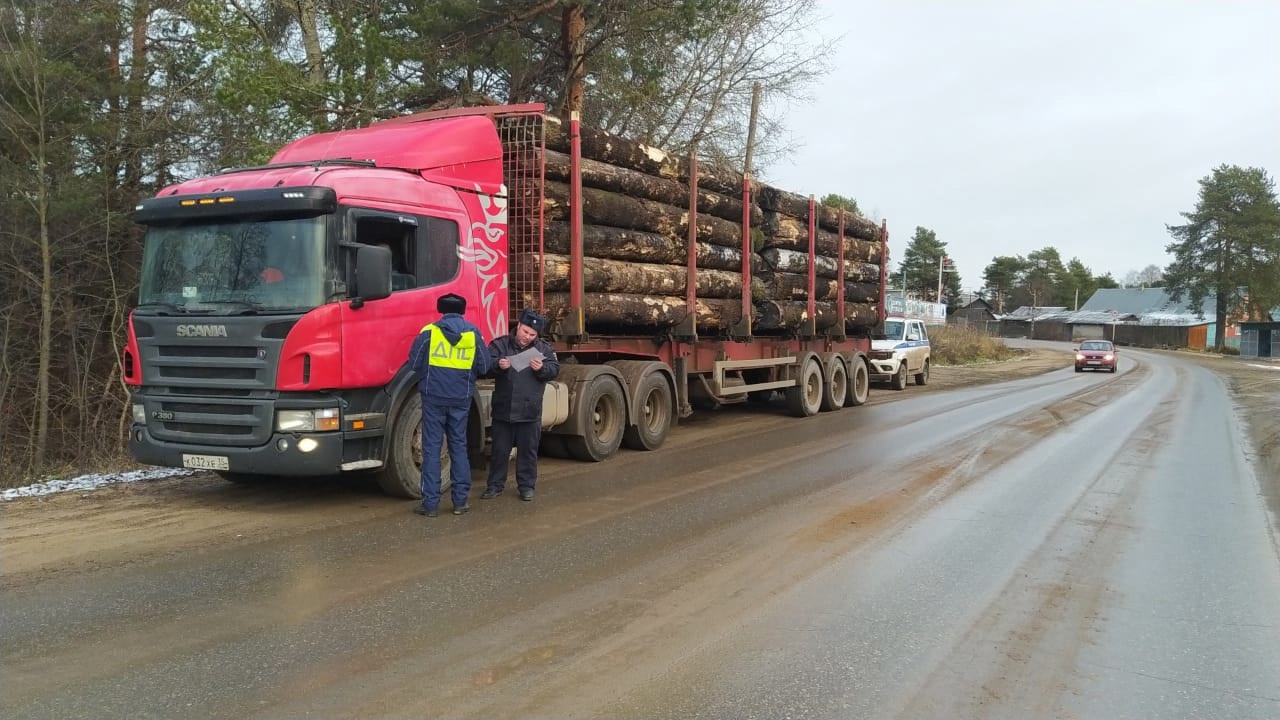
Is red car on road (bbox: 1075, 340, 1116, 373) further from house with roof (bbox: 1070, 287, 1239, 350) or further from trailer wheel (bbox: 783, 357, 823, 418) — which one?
house with roof (bbox: 1070, 287, 1239, 350)

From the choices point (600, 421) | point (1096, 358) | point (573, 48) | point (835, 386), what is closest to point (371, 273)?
point (600, 421)

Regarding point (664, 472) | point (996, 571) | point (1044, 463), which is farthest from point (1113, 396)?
point (996, 571)

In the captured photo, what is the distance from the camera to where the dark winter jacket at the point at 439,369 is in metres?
6.69

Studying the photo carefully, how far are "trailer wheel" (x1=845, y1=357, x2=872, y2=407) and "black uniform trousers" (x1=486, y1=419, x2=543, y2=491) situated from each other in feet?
34.7

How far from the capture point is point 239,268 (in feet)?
21.4

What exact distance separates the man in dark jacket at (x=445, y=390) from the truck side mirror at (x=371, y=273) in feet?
1.59

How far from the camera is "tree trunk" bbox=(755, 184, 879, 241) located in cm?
1383

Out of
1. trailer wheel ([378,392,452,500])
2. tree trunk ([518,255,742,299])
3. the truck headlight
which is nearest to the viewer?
the truck headlight

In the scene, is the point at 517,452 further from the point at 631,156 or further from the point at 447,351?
the point at 631,156

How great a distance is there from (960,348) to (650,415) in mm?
34094

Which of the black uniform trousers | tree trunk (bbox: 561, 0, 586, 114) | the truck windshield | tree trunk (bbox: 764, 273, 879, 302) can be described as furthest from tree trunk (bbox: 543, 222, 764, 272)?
tree trunk (bbox: 561, 0, 586, 114)

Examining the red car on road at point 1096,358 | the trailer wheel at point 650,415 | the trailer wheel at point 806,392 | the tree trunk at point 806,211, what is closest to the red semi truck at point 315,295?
the trailer wheel at point 650,415

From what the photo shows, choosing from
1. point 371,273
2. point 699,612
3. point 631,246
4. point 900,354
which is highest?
point 631,246

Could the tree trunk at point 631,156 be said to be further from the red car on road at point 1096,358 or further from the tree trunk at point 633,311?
the red car on road at point 1096,358
